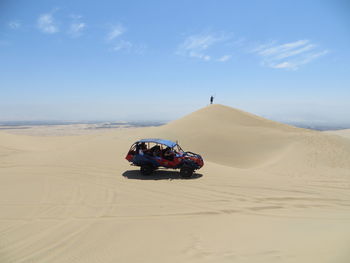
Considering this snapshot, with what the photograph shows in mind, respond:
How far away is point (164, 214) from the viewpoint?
590 cm

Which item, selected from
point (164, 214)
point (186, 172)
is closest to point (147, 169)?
point (186, 172)

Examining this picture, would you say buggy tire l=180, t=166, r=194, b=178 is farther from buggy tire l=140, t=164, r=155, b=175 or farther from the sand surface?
buggy tire l=140, t=164, r=155, b=175

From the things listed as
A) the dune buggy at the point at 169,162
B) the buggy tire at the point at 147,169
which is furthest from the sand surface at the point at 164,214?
the dune buggy at the point at 169,162

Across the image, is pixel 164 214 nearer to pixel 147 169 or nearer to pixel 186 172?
pixel 186 172

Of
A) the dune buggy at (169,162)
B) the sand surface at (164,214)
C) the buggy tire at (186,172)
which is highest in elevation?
the dune buggy at (169,162)

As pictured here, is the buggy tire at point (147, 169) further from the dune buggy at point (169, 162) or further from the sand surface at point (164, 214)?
the sand surface at point (164, 214)

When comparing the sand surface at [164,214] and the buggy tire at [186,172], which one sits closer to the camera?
the sand surface at [164,214]

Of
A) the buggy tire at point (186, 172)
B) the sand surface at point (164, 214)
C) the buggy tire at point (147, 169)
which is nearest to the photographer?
the sand surface at point (164, 214)

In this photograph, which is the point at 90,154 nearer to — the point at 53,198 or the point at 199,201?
the point at 53,198

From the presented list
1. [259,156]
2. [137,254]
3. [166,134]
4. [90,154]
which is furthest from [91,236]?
[166,134]

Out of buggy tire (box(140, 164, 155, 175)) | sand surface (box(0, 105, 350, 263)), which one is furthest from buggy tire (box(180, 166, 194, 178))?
buggy tire (box(140, 164, 155, 175))

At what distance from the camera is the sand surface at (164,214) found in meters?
4.03

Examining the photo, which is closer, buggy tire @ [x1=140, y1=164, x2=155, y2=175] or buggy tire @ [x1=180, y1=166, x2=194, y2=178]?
buggy tire @ [x1=180, y1=166, x2=194, y2=178]

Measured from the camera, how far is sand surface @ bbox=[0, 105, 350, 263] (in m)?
4.03
